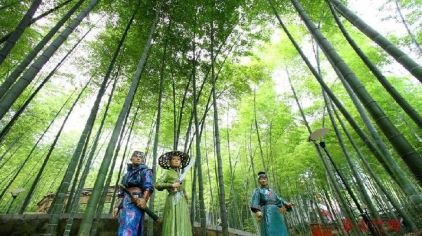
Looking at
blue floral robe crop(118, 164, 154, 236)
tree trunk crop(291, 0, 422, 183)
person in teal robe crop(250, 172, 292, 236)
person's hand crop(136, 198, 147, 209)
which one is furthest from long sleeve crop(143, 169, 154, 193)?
tree trunk crop(291, 0, 422, 183)

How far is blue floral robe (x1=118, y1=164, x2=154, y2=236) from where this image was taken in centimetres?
246

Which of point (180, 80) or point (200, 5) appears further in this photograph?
point (180, 80)

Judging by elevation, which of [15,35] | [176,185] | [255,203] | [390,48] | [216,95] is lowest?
[176,185]

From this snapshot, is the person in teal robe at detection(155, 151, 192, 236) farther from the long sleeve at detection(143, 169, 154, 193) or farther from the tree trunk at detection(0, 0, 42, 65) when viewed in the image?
the tree trunk at detection(0, 0, 42, 65)

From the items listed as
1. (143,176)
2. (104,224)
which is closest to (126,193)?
(143,176)

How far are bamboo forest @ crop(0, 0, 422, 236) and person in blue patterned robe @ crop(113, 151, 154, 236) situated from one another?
26 millimetres

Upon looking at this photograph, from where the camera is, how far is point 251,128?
10430mm

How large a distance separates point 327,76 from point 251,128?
332cm

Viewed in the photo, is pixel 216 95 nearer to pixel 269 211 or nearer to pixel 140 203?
pixel 269 211

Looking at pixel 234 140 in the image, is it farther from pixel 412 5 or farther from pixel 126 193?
pixel 126 193

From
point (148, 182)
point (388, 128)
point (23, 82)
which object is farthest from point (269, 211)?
point (23, 82)

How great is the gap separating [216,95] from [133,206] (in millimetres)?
6554

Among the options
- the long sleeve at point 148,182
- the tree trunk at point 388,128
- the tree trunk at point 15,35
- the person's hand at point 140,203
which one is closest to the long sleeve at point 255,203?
the long sleeve at point 148,182

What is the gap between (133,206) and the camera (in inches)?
101
